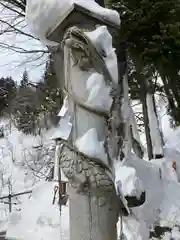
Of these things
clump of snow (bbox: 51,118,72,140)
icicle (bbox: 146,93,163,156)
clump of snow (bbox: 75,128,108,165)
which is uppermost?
icicle (bbox: 146,93,163,156)

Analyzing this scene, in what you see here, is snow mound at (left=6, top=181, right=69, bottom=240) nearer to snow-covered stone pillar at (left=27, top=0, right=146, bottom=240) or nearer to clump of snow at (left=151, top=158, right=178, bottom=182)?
clump of snow at (left=151, top=158, right=178, bottom=182)

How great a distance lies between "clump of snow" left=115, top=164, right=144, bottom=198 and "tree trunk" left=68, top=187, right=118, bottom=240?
0.66 feet

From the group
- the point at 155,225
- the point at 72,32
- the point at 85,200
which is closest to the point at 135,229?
the point at 85,200

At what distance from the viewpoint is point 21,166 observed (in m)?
11.2

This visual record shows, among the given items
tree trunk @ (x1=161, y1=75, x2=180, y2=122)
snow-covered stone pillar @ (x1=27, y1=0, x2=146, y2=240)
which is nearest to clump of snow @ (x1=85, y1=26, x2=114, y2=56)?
snow-covered stone pillar @ (x1=27, y1=0, x2=146, y2=240)

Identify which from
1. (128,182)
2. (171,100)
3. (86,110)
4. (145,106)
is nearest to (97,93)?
(86,110)

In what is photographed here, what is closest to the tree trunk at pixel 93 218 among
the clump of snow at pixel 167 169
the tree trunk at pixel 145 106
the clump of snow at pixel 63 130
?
the clump of snow at pixel 63 130

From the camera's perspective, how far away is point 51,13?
101 inches

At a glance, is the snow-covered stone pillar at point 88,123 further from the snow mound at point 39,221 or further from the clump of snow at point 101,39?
the snow mound at point 39,221

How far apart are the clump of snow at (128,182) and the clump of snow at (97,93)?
40 cm

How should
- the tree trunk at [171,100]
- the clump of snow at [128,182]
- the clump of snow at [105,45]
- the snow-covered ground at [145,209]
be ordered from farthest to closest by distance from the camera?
the tree trunk at [171,100] < the snow-covered ground at [145,209] < the clump of snow at [105,45] < the clump of snow at [128,182]

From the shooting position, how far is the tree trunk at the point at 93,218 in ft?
7.81

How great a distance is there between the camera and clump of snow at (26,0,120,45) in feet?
8.33

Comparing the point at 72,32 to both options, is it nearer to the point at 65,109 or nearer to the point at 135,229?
the point at 65,109
